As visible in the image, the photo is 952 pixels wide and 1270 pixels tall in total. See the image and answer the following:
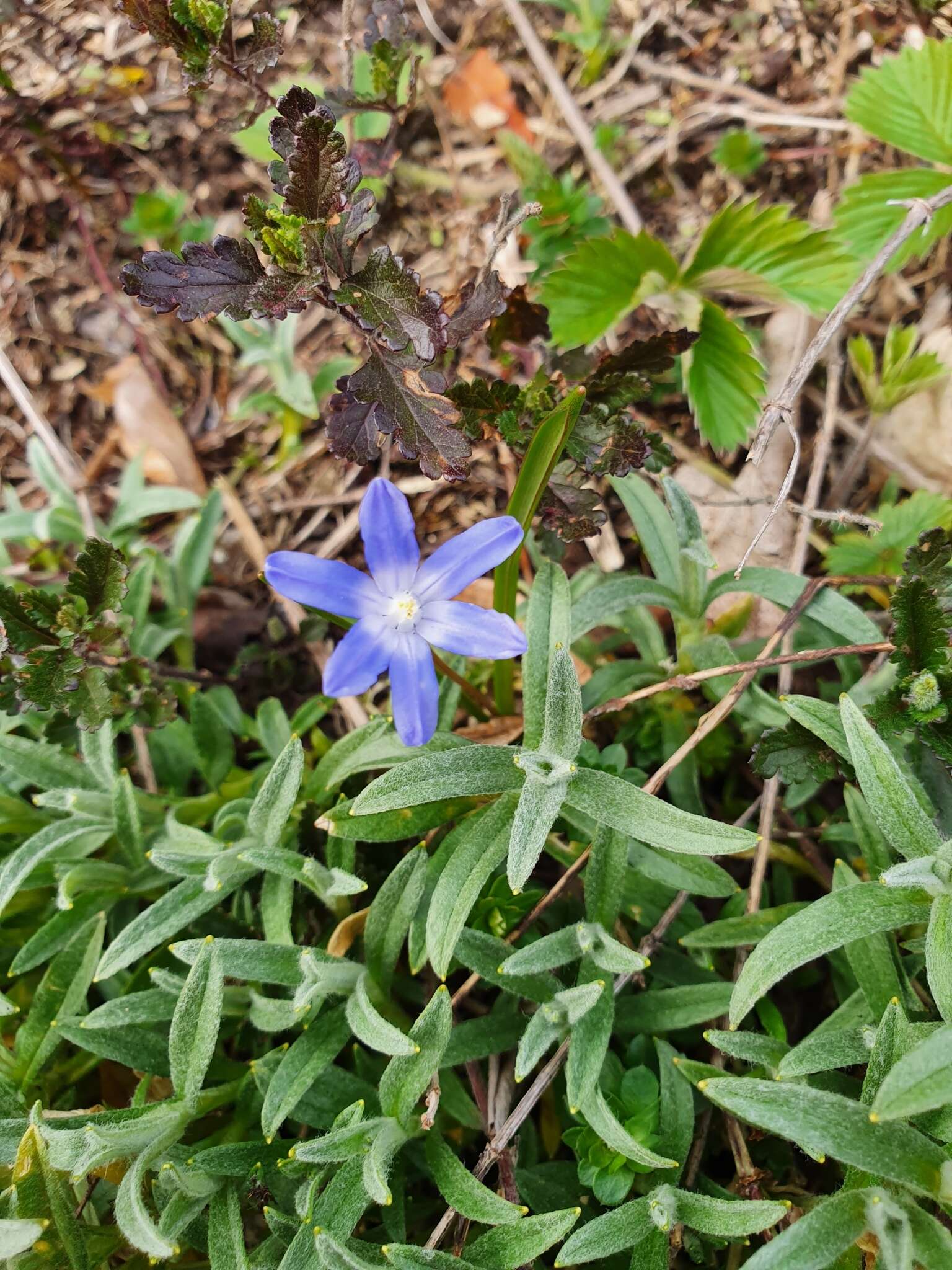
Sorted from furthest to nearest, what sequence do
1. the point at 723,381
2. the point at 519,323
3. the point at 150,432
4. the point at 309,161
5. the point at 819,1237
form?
the point at 150,432 → the point at 723,381 → the point at 519,323 → the point at 309,161 → the point at 819,1237

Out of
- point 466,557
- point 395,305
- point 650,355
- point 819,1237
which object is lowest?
point 819,1237

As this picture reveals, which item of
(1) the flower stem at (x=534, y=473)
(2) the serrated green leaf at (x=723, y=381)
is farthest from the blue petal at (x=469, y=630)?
(2) the serrated green leaf at (x=723, y=381)

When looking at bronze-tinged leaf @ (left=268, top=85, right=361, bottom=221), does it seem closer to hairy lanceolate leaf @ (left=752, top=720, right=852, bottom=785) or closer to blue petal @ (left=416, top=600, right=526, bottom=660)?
blue petal @ (left=416, top=600, right=526, bottom=660)

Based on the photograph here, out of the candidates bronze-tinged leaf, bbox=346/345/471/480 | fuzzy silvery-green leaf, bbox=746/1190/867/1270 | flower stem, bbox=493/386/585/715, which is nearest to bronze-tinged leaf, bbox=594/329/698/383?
flower stem, bbox=493/386/585/715

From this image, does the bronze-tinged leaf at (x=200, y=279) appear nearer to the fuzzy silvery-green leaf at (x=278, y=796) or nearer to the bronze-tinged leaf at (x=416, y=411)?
the bronze-tinged leaf at (x=416, y=411)

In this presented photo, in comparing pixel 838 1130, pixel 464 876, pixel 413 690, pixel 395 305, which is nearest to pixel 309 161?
pixel 395 305

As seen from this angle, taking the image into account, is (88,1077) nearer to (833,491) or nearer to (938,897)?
(938,897)

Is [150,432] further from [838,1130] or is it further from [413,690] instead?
[838,1130]
